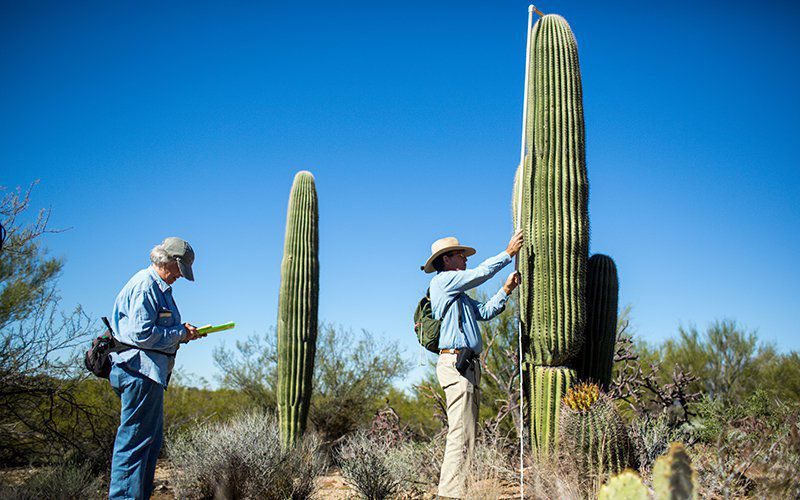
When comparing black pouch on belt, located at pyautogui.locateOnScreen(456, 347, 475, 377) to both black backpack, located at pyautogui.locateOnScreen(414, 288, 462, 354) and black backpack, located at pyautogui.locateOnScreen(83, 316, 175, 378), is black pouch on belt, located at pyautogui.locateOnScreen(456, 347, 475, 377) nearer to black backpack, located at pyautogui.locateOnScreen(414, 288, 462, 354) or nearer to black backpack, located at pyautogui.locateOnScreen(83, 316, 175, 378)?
black backpack, located at pyautogui.locateOnScreen(414, 288, 462, 354)

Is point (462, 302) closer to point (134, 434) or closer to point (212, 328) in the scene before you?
point (212, 328)

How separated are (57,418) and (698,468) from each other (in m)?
7.46

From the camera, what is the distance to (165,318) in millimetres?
4164

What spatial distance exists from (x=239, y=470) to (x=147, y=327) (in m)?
2.05

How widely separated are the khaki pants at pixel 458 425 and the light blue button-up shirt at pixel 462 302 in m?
0.14

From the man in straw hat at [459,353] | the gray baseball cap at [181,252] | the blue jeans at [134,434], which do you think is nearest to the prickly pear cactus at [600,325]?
the man in straw hat at [459,353]

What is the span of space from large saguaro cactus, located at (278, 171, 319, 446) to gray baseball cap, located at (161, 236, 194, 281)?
4.24 m

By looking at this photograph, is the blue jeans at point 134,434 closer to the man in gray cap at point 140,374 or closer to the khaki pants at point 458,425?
the man in gray cap at point 140,374

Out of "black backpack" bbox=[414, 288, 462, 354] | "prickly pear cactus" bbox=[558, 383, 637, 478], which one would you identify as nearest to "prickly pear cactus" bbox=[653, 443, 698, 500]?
"prickly pear cactus" bbox=[558, 383, 637, 478]

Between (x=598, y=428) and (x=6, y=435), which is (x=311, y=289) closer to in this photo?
(x=6, y=435)

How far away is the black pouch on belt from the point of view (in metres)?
4.48

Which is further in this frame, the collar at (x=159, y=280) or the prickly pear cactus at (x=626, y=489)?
the collar at (x=159, y=280)

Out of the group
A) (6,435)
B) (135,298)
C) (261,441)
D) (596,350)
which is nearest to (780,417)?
(596,350)

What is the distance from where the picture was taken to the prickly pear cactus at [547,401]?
5.01 meters
